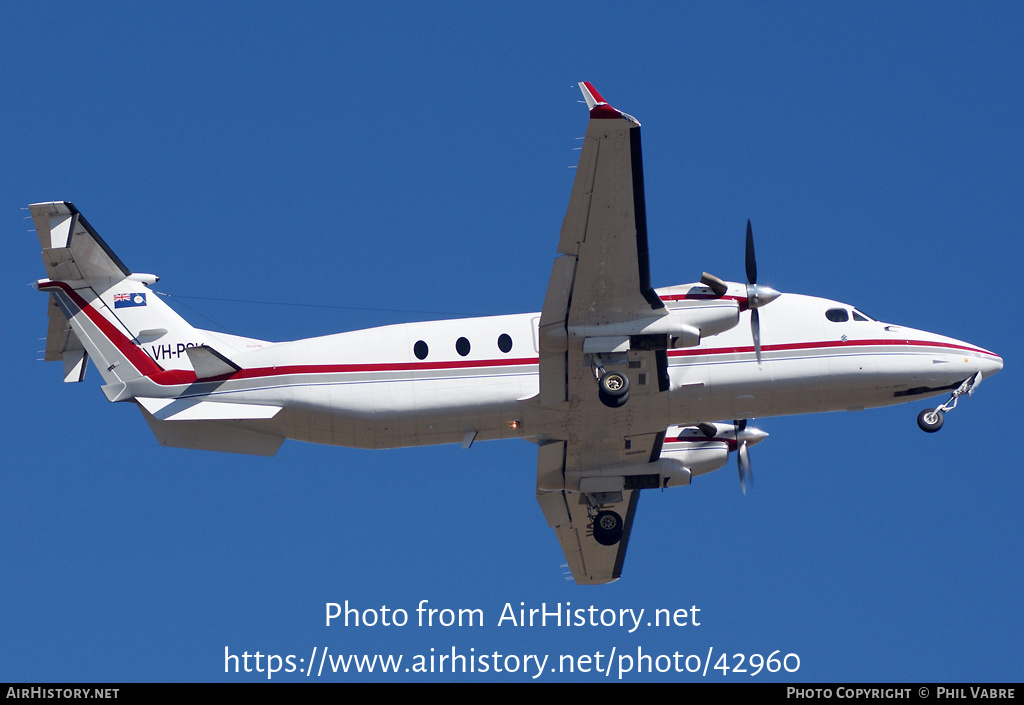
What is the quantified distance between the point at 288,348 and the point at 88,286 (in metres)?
4.76

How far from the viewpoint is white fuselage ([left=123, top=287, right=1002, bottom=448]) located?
80.0 feet

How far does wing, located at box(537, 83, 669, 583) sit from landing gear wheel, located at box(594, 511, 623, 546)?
0.08 ft

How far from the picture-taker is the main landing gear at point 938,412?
88.2ft

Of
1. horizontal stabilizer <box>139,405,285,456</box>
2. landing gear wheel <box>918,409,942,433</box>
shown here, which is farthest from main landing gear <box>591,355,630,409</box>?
landing gear wheel <box>918,409,942,433</box>

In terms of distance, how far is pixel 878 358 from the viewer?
2620 cm

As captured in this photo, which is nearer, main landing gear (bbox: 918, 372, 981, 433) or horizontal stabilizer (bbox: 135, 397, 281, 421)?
horizontal stabilizer (bbox: 135, 397, 281, 421)

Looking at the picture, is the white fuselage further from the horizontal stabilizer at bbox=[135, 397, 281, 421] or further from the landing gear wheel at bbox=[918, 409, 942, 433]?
the landing gear wheel at bbox=[918, 409, 942, 433]

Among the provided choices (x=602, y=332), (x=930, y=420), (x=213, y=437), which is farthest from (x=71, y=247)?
(x=930, y=420)

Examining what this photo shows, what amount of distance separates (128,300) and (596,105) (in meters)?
11.3

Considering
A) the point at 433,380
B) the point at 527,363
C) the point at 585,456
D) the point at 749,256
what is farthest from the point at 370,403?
the point at 749,256

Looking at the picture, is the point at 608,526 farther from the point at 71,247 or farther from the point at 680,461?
the point at 71,247
